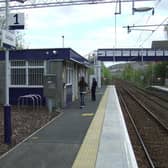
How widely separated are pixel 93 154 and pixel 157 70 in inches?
3195

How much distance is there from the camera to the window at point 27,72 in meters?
24.2

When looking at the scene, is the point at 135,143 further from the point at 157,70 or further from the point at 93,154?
the point at 157,70

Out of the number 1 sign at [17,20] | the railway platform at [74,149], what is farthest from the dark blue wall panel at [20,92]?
the number 1 sign at [17,20]

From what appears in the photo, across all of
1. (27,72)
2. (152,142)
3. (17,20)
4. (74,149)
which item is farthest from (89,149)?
(27,72)

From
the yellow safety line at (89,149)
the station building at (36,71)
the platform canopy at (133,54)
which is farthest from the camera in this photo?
the platform canopy at (133,54)

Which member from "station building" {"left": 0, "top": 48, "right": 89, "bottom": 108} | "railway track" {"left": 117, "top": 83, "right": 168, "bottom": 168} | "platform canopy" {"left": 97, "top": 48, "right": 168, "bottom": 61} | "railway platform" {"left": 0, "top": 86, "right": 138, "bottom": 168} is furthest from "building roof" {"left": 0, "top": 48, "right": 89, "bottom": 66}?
"platform canopy" {"left": 97, "top": 48, "right": 168, "bottom": 61}

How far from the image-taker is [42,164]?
8562 millimetres

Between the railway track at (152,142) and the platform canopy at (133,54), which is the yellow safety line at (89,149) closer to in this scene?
the railway track at (152,142)

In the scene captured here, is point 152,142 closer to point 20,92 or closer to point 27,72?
point 27,72

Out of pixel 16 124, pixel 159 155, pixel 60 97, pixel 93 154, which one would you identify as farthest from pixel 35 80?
pixel 93 154

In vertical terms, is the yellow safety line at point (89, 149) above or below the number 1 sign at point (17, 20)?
below

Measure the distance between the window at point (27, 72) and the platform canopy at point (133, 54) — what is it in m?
57.5

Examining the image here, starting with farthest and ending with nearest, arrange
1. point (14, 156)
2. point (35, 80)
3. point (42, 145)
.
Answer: point (35, 80), point (42, 145), point (14, 156)

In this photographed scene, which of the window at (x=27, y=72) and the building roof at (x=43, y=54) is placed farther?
the window at (x=27, y=72)
